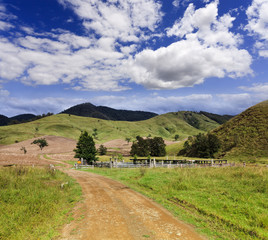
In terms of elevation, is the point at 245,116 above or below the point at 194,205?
above

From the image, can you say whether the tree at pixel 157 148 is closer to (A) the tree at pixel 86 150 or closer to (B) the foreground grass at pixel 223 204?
(A) the tree at pixel 86 150

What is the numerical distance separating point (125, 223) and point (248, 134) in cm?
7134

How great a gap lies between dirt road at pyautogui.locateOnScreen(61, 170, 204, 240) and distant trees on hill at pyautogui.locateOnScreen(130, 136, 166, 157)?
192 feet

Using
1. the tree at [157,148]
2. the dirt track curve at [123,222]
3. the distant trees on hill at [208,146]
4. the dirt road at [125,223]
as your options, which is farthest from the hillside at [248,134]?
the dirt road at [125,223]

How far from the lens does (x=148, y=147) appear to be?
72250 mm

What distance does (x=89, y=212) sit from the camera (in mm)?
9328

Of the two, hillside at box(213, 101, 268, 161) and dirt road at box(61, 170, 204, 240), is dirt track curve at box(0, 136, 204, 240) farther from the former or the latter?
hillside at box(213, 101, 268, 161)

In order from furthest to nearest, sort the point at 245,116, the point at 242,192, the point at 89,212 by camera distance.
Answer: the point at 245,116 → the point at 242,192 → the point at 89,212

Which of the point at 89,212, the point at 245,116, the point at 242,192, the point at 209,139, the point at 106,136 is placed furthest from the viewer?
the point at 106,136

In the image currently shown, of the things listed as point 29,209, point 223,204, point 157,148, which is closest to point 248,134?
point 157,148

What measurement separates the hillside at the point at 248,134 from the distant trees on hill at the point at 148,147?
23.0 m

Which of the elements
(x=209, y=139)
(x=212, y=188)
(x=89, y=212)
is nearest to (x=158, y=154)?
(x=209, y=139)

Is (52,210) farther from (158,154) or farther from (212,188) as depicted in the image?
(158,154)

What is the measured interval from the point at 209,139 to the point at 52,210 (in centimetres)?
6269
